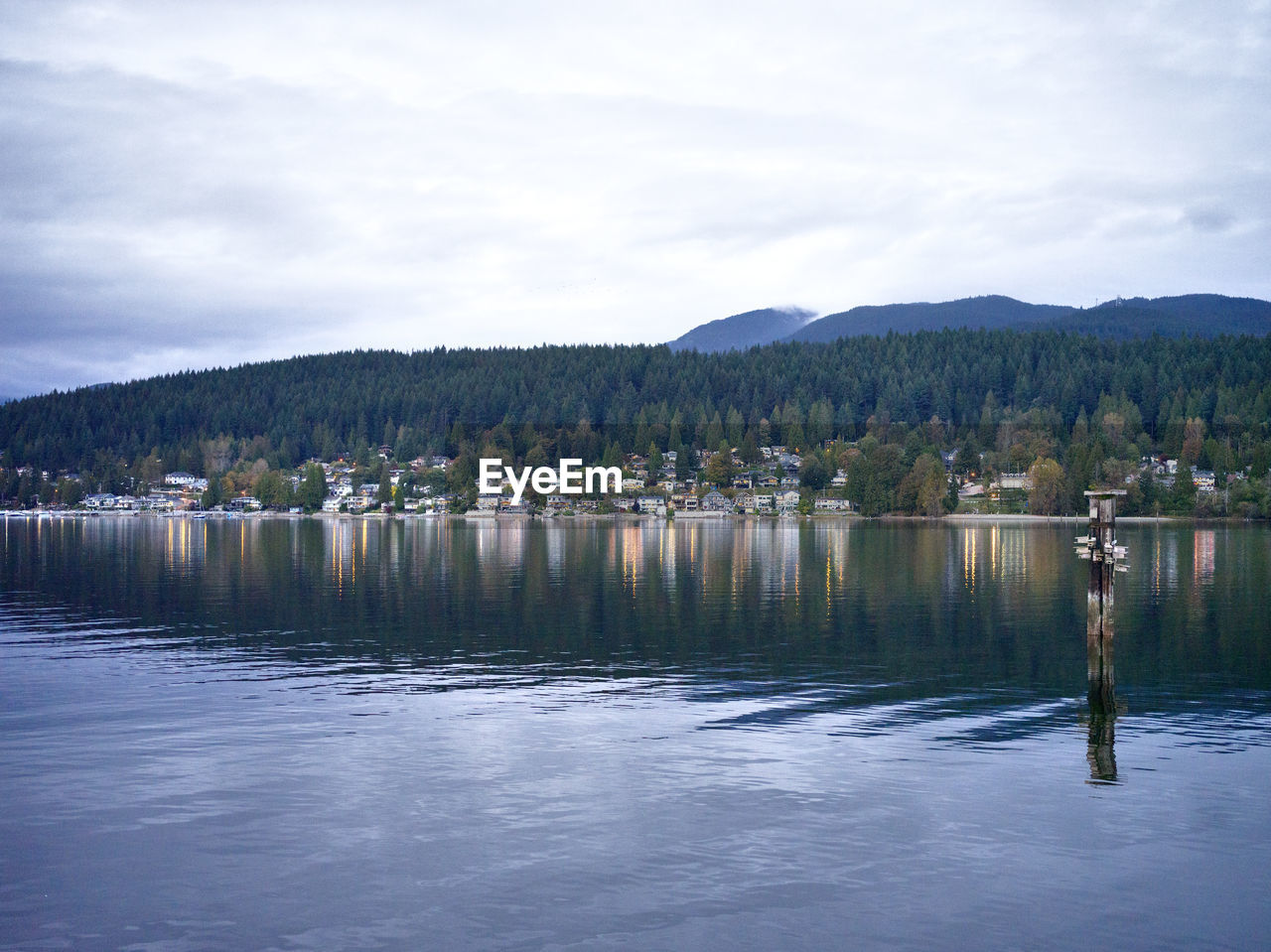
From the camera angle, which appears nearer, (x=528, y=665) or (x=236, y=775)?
(x=236, y=775)

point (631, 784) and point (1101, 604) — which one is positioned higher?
point (1101, 604)

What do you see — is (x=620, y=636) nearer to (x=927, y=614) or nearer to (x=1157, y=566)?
(x=927, y=614)

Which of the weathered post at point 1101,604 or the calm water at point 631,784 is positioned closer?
the calm water at point 631,784

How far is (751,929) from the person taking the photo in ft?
43.6

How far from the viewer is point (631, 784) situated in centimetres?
1933

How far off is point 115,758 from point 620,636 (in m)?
20.9

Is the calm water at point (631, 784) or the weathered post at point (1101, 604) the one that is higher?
the weathered post at point (1101, 604)

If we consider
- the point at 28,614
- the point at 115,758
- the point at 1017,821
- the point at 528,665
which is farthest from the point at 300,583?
the point at 1017,821

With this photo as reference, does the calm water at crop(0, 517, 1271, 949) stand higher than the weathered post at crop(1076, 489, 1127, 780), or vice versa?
the weathered post at crop(1076, 489, 1127, 780)

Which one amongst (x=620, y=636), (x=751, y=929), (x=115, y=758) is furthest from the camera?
(x=620, y=636)

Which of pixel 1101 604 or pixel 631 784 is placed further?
pixel 1101 604

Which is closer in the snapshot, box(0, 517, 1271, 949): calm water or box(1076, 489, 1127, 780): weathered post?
box(0, 517, 1271, 949): calm water

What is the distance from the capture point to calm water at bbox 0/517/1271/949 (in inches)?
543

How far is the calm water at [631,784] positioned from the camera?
13789 millimetres
